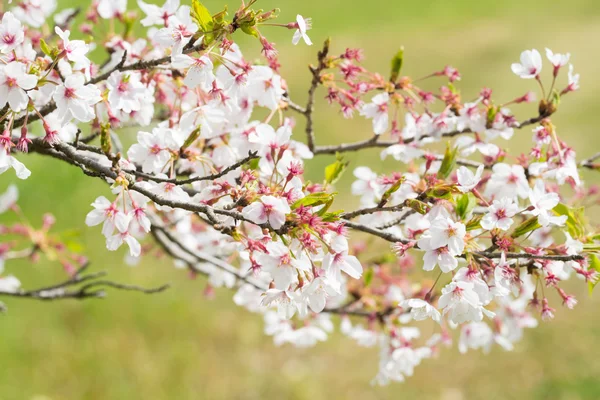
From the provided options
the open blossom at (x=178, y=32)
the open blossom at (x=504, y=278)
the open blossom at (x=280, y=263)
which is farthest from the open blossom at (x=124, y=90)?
the open blossom at (x=504, y=278)

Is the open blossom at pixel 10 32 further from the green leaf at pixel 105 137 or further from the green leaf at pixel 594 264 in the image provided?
the green leaf at pixel 594 264

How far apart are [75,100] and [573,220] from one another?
2.35ft

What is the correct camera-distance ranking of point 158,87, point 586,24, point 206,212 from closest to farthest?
point 206,212 < point 158,87 < point 586,24

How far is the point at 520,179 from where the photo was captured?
3.17 feet

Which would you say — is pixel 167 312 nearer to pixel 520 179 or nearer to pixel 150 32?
pixel 150 32

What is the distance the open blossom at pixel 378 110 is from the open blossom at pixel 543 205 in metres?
0.31

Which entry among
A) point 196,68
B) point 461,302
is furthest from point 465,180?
point 196,68

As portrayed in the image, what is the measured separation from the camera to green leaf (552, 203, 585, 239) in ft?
3.01

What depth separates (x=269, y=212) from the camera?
726 mm

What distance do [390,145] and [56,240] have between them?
825 millimetres

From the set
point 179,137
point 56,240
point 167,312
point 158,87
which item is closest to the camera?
point 179,137

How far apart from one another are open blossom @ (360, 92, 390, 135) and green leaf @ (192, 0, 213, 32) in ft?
1.19

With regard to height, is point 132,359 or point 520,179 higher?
point 520,179

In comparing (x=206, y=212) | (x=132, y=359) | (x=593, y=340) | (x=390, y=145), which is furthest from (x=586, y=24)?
(x=206, y=212)
